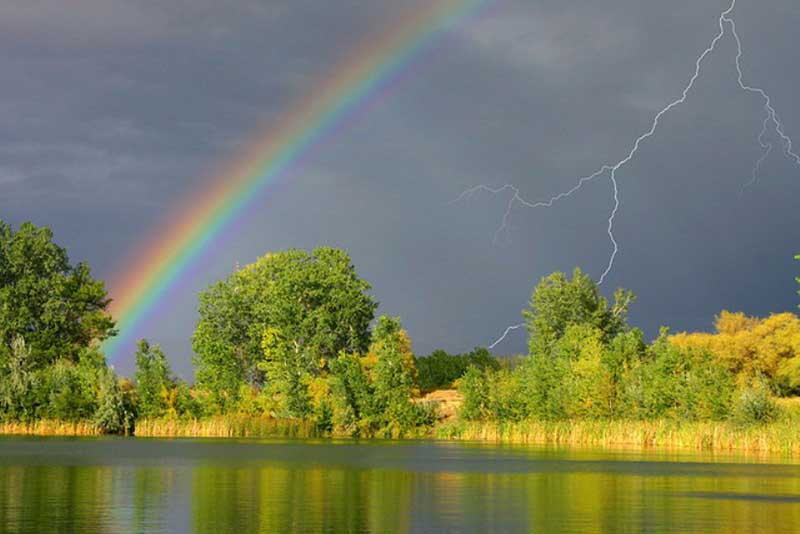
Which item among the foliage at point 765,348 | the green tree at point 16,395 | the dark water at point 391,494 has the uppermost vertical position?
the foliage at point 765,348

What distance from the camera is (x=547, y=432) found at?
86.8 m

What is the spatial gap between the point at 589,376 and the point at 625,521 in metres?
63.8

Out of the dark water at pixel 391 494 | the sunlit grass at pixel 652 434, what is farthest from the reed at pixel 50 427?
the dark water at pixel 391 494

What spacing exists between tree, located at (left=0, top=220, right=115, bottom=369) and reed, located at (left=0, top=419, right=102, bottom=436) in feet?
73.2

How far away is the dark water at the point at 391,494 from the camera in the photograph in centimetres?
2495

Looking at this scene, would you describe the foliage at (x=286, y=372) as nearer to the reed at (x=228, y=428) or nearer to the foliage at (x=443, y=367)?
the reed at (x=228, y=428)

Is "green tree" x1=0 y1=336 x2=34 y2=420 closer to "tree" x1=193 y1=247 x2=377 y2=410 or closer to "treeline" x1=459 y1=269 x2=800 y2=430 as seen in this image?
"tree" x1=193 y1=247 x2=377 y2=410

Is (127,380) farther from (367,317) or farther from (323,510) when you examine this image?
(323,510)

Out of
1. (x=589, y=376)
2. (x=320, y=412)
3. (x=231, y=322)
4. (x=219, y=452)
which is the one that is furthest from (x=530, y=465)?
(x=231, y=322)

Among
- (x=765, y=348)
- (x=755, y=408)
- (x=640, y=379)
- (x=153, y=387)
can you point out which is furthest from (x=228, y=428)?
(x=765, y=348)

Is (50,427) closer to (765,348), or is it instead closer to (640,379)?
(640,379)

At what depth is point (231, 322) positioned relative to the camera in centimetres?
12925

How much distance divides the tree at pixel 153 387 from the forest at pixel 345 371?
5.6 inches

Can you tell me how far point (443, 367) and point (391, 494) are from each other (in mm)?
119358
